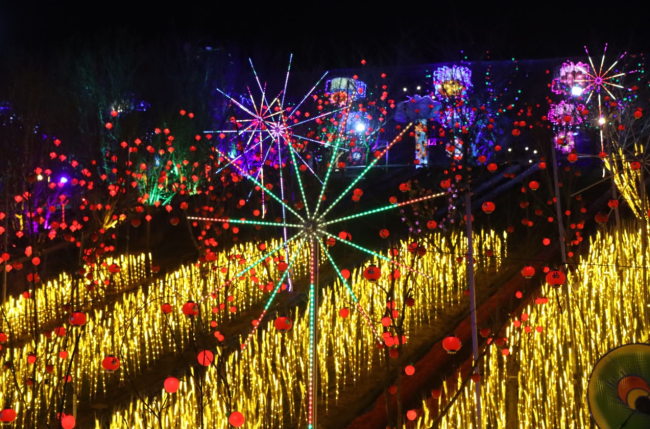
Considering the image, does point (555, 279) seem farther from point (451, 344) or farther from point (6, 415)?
point (6, 415)

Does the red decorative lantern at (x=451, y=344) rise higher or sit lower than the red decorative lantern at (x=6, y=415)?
higher

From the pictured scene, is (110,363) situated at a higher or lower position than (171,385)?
higher

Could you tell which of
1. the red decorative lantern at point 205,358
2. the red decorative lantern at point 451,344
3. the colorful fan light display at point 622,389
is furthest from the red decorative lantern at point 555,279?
the red decorative lantern at point 205,358

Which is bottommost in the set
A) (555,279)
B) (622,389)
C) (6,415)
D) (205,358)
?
(622,389)

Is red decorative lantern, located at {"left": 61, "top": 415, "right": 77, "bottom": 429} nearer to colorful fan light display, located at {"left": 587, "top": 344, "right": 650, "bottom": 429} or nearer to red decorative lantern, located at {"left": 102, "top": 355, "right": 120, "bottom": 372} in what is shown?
red decorative lantern, located at {"left": 102, "top": 355, "right": 120, "bottom": 372}

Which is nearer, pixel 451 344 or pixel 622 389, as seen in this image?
pixel 622 389

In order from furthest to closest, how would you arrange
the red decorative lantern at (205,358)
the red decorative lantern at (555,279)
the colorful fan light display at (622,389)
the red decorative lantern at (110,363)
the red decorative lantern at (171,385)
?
the red decorative lantern at (555,279) → the red decorative lantern at (110,363) → the red decorative lantern at (205,358) → the red decorative lantern at (171,385) → the colorful fan light display at (622,389)

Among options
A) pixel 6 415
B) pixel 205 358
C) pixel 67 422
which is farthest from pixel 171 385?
pixel 6 415

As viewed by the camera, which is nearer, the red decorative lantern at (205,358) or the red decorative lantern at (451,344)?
the red decorative lantern at (205,358)

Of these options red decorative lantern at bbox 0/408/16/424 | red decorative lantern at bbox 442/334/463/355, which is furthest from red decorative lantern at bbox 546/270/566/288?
red decorative lantern at bbox 0/408/16/424

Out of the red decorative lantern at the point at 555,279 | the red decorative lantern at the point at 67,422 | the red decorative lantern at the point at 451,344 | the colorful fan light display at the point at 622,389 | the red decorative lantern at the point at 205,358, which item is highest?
the red decorative lantern at the point at 555,279

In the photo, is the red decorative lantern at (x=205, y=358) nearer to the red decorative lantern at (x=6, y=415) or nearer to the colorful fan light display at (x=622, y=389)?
the red decorative lantern at (x=6, y=415)

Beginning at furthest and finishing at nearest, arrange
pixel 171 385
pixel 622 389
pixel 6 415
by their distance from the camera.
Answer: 1. pixel 6 415
2. pixel 171 385
3. pixel 622 389

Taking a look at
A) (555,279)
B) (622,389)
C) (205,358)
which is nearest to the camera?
(622,389)
